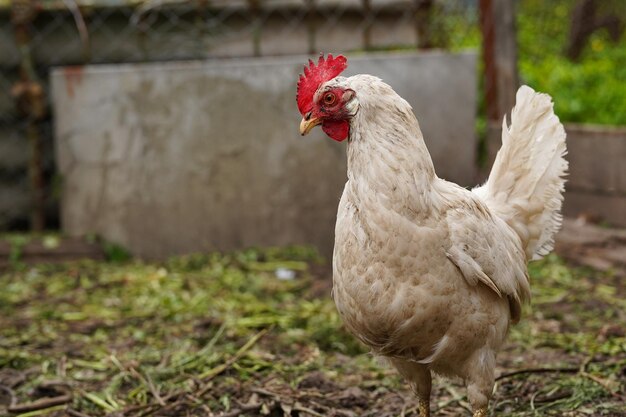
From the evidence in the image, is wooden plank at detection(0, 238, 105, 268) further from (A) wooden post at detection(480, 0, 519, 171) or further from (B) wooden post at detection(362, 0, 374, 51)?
(A) wooden post at detection(480, 0, 519, 171)

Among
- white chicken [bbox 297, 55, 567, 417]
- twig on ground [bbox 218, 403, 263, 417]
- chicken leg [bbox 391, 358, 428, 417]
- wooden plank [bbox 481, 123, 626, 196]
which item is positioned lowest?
twig on ground [bbox 218, 403, 263, 417]

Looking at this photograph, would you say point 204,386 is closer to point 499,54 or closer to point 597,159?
point 597,159

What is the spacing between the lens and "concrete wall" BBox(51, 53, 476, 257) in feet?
21.0

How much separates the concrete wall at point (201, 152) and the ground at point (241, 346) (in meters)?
0.29

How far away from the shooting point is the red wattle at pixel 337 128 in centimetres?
309

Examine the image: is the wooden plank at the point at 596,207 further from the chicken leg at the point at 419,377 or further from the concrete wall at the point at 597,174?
the chicken leg at the point at 419,377

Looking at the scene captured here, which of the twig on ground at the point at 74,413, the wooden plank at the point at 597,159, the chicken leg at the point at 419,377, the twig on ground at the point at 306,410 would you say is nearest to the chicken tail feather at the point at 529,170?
the chicken leg at the point at 419,377

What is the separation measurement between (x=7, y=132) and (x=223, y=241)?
1943 millimetres

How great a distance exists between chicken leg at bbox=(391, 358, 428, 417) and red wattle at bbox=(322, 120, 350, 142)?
945 mm

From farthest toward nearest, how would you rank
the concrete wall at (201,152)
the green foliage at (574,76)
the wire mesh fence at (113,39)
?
the green foliage at (574,76)
the wire mesh fence at (113,39)
the concrete wall at (201,152)

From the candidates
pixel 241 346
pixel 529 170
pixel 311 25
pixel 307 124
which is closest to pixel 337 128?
pixel 307 124

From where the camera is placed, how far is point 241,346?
4.65 metres

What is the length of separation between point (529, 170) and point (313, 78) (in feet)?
3.72

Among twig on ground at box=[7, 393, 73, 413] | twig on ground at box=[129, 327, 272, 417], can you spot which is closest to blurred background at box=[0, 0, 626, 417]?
twig on ground at box=[129, 327, 272, 417]
